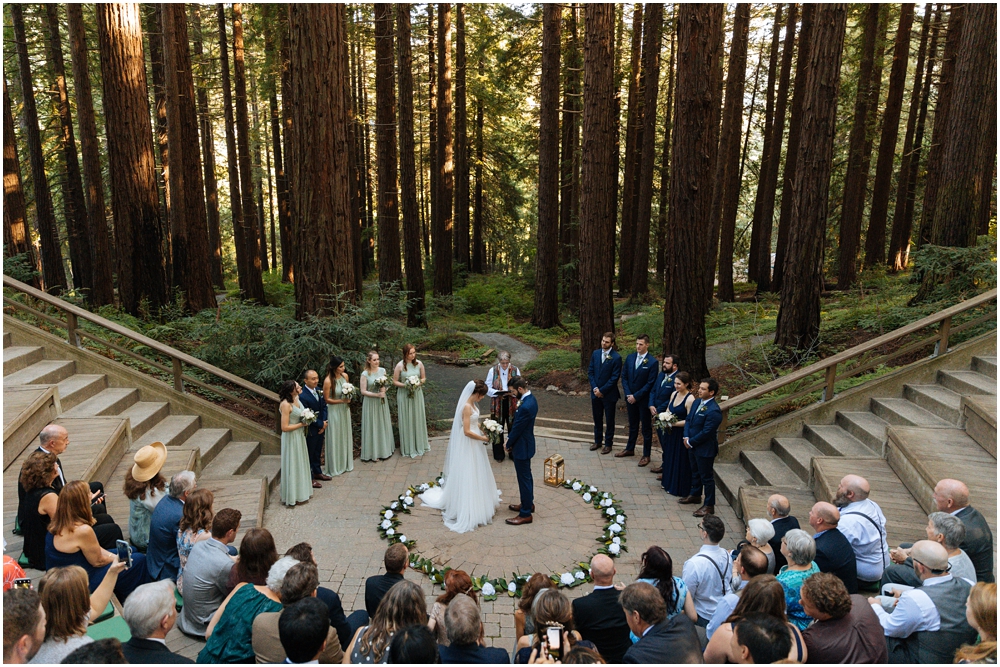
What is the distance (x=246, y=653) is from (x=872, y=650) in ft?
14.5

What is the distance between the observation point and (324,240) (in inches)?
462

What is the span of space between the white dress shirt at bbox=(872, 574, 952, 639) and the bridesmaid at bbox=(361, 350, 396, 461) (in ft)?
24.6

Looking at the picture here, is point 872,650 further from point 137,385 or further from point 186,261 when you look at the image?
point 186,261

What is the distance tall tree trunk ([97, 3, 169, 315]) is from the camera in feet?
40.7

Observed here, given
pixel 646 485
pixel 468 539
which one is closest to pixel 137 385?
pixel 468 539

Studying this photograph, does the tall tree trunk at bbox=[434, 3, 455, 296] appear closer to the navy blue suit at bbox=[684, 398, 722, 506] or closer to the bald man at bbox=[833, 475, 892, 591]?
the navy blue suit at bbox=[684, 398, 722, 506]

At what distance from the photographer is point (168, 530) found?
574 centimetres

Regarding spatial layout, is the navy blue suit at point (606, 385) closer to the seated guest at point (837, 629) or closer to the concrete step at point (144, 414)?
the seated guest at point (837, 629)

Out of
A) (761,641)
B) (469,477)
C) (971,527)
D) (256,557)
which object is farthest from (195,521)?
(971,527)

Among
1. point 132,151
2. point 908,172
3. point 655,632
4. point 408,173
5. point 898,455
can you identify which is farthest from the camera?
point 908,172

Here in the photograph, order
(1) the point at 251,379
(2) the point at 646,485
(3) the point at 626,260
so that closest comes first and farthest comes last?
(2) the point at 646,485
(1) the point at 251,379
(3) the point at 626,260

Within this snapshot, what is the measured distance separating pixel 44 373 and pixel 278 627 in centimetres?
790

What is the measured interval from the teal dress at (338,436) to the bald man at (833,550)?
266 inches

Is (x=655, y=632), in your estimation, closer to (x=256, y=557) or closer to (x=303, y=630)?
(x=303, y=630)
